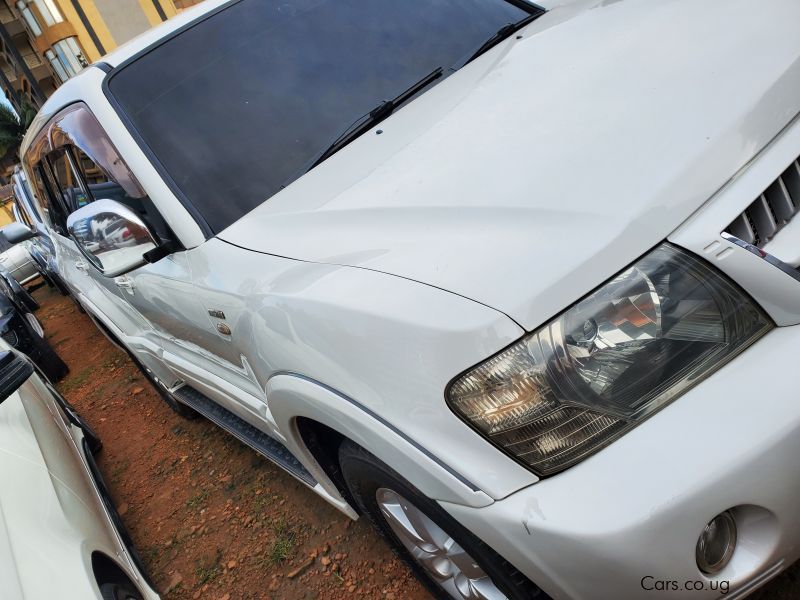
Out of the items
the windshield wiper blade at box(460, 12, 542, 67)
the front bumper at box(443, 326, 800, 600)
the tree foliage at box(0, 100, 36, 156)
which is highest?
the tree foliage at box(0, 100, 36, 156)

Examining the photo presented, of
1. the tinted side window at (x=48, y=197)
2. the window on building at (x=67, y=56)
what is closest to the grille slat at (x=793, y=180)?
Result: the tinted side window at (x=48, y=197)

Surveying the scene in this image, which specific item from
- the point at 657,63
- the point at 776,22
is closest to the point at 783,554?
the point at 657,63

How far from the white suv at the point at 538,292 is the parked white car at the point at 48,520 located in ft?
2.07

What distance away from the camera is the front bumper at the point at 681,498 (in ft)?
3.45

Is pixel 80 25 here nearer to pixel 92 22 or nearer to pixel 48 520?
pixel 92 22

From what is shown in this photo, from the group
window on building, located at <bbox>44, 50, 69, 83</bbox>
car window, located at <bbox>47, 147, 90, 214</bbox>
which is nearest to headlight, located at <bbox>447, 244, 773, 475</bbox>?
car window, located at <bbox>47, 147, 90, 214</bbox>

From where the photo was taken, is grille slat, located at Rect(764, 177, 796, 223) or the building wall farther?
the building wall

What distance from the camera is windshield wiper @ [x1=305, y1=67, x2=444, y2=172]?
210cm

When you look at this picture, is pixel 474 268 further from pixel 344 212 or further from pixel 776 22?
pixel 776 22

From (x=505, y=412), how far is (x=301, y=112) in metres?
1.47

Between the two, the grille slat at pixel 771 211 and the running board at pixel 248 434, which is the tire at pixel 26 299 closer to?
the running board at pixel 248 434

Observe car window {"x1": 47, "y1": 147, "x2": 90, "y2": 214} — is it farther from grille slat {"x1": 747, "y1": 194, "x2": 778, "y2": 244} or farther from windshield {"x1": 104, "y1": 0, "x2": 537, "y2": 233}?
grille slat {"x1": 747, "y1": 194, "x2": 778, "y2": 244}

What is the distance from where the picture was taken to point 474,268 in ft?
4.09

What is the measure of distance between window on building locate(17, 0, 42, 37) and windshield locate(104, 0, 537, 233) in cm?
2982
